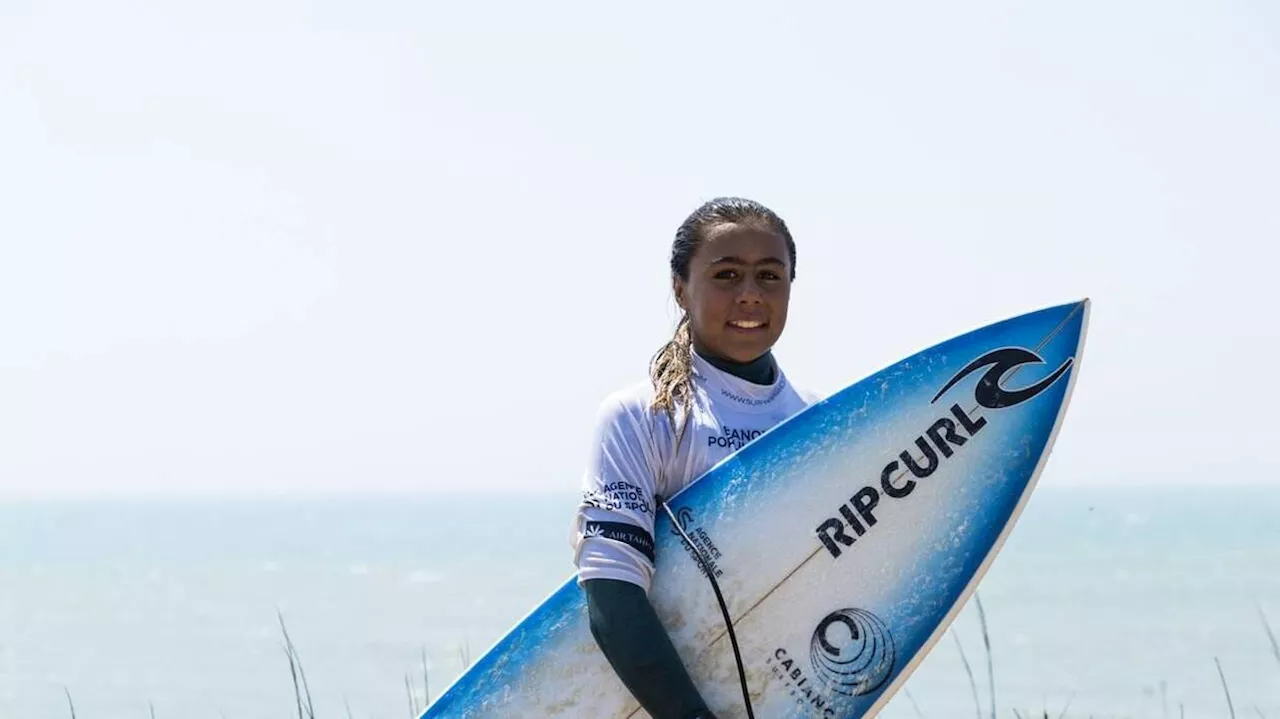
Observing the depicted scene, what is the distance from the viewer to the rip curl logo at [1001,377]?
3447 mm

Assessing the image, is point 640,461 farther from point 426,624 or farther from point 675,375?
A: point 426,624

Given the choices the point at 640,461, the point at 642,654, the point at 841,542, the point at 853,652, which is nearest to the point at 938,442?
the point at 841,542

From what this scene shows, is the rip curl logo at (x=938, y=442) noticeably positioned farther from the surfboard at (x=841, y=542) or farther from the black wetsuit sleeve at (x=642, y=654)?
the black wetsuit sleeve at (x=642, y=654)

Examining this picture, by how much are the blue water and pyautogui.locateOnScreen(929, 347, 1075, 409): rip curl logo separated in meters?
1.47

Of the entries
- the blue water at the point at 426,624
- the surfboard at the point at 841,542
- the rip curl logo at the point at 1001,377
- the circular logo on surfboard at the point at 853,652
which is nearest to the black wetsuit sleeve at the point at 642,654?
the surfboard at the point at 841,542

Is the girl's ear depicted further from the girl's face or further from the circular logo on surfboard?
the circular logo on surfboard

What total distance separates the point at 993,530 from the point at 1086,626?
99.6 ft

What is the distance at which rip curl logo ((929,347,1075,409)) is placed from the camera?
3.45 metres

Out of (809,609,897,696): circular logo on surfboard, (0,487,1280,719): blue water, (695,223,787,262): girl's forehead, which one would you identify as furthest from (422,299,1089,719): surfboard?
(0,487,1280,719): blue water

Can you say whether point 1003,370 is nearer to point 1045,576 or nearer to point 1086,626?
point 1086,626

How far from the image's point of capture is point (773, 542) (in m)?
3.15

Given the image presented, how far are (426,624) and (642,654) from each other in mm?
33230

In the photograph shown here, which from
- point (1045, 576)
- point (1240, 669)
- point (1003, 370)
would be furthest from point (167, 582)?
point (1003, 370)

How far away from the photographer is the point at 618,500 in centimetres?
275
